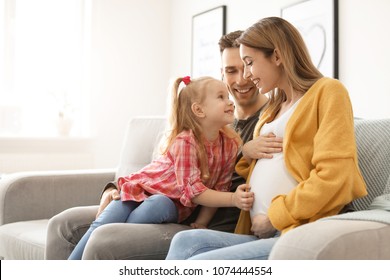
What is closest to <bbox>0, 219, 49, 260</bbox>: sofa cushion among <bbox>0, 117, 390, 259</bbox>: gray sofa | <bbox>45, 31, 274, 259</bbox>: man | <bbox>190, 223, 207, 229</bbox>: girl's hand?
<bbox>0, 117, 390, 259</bbox>: gray sofa

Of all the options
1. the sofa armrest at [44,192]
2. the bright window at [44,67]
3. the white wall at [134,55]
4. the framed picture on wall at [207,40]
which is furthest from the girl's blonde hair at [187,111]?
the bright window at [44,67]

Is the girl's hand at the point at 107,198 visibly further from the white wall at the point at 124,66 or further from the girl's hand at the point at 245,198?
the white wall at the point at 124,66

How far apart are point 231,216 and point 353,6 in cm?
152

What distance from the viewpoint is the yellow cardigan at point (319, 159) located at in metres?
1.23

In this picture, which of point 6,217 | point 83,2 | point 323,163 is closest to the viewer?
point 323,163

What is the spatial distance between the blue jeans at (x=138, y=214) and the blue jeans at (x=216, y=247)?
0.28 m

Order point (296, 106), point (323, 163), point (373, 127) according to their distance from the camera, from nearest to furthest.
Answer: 1. point (323, 163)
2. point (296, 106)
3. point (373, 127)

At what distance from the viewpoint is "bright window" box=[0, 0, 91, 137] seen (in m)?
3.75

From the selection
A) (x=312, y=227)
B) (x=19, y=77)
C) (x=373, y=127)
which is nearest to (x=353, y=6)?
(x=373, y=127)

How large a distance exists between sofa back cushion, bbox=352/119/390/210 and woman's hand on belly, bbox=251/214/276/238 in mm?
271

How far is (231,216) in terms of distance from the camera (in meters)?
1.73

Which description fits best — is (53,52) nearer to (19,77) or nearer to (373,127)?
(19,77)

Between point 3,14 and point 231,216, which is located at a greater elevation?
point 3,14

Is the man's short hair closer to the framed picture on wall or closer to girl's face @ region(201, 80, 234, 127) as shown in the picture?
girl's face @ region(201, 80, 234, 127)
